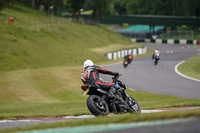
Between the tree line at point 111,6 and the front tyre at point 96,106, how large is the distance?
7363 cm

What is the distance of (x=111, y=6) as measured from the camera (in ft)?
378

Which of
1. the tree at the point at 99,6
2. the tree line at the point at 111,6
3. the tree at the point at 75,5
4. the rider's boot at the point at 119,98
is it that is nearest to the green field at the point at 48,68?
the rider's boot at the point at 119,98

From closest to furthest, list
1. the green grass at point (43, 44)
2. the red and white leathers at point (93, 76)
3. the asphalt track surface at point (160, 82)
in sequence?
1. the red and white leathers at point (93, 76)
2. the asphalt track surface at point (160, 82)
3. the green grass at point (43, 44)

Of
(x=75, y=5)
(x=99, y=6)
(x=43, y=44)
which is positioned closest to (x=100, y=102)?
(x=43, y=44)

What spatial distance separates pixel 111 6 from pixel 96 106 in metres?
106

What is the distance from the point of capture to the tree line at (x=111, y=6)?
309 feet

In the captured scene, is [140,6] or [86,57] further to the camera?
[140,6]

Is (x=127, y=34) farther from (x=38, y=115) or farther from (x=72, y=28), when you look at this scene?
(x=38, y=115)

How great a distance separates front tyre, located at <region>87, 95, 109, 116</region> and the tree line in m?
73.6

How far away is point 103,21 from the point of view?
104 metres

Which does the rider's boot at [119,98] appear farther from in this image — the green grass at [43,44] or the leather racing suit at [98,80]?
the green grass at [43,44]

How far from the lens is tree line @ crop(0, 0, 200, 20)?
94125 mm

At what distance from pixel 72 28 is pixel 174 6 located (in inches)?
2038

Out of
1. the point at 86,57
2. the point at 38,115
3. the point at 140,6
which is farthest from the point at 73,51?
the point at 140,6
